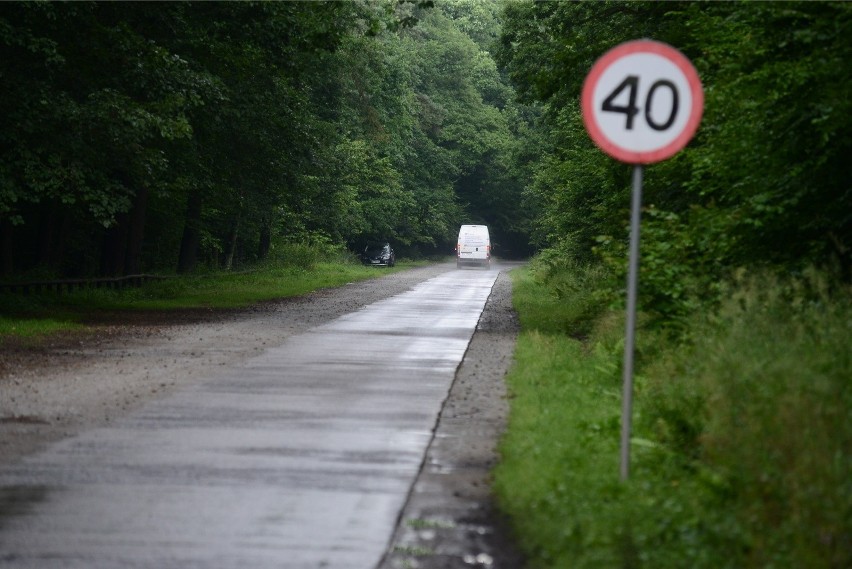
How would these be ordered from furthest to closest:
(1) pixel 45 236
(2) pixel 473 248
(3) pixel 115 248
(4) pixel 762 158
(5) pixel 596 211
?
(2) pixel 473 248 → (1) pixel 45 236 → (3) pixel 115 248 → (5) pixel 596 211 → (4) pixel 762 158

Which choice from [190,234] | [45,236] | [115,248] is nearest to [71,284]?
[115,248]

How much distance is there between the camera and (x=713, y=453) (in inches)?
318

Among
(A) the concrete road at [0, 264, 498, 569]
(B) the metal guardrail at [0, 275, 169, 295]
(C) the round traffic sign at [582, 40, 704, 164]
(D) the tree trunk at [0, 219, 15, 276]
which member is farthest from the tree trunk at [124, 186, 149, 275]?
(C) the round traffic sign at [582, 40, 704, 164]

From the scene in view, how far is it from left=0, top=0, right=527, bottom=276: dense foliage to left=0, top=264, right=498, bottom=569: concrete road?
10.9m

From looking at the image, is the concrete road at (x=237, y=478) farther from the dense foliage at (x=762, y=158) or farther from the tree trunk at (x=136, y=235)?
the tree trunk at (x=136, y=235)

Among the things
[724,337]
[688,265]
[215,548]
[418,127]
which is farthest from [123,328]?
[418,127]

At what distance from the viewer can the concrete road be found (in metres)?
7.04

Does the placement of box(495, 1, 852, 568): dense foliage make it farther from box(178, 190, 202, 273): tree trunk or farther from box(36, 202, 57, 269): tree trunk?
box(178, 190, 202, 273): tree trunk

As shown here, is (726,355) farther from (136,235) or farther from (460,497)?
(136,235)

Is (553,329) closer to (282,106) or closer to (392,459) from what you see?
(392,459)

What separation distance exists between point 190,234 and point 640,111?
40.4m

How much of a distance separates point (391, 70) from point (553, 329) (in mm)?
35654

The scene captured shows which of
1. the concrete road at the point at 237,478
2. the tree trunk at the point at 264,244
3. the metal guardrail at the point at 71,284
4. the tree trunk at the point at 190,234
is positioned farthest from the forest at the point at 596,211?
the tree trunk at the point at 264,244

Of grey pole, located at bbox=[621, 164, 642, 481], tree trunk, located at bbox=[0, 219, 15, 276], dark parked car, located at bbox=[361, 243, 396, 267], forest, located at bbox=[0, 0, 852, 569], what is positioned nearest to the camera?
forest, located at bbox=[0, 0, 852, 569]
